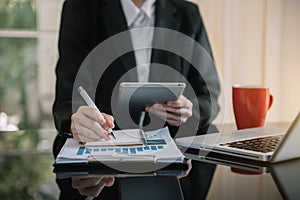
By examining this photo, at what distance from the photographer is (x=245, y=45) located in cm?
260

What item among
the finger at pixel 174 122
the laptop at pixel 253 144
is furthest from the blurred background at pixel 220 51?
the laptop at pixel 253 144

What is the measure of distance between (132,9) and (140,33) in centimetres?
8

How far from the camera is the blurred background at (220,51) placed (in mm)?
2510

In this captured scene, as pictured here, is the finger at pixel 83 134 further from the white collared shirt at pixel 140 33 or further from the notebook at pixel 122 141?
the white collared shirt at pixel 140 33

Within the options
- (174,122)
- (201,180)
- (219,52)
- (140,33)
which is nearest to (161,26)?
(140,33)

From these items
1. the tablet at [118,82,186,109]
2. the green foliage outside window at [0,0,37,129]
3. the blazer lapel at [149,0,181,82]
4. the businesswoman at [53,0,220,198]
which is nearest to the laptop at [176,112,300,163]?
the tablet at [118,82,186,109]

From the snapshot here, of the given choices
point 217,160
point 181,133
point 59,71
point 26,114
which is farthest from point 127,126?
point 26,114

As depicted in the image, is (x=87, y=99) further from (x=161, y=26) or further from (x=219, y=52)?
(x=219, y=52)

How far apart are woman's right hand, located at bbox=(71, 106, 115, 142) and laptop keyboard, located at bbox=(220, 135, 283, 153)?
252 millimetres

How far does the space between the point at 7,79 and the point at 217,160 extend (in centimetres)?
185

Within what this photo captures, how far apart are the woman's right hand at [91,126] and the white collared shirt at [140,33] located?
1.80 ft

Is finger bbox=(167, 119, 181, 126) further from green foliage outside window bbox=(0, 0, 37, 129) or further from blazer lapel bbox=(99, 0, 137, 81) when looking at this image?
green foliage outside window bbox=(0, 0, 37, 129)

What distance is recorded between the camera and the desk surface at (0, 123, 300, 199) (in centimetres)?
71

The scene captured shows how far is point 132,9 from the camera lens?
5.11 ft
